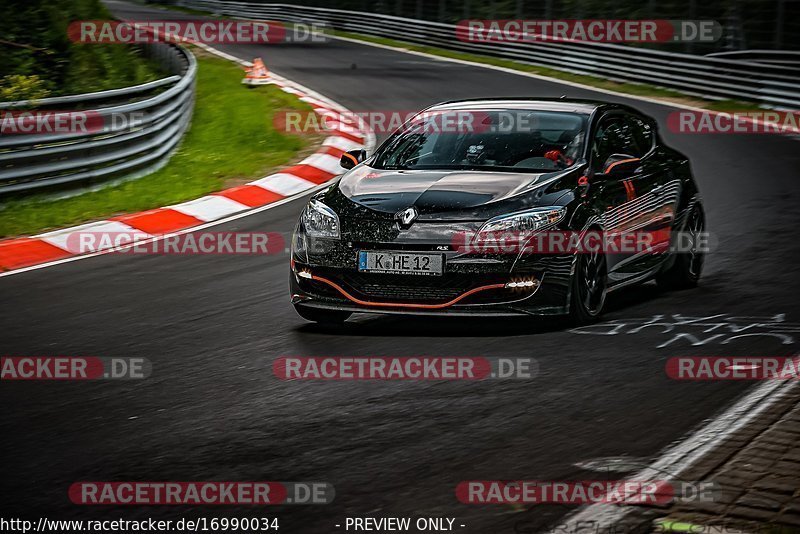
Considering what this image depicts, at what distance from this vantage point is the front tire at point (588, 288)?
835 cm

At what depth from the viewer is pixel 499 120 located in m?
9.46

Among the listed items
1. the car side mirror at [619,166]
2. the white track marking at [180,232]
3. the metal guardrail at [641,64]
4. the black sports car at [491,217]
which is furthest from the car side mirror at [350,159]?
the metal guardrail at [641,64]

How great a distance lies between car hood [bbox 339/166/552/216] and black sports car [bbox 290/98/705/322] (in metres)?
0.01

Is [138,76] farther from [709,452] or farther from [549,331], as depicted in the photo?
[709,452]

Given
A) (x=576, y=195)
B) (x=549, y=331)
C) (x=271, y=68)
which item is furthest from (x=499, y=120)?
(x=271, y=68)

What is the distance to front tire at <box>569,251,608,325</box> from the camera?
8352 mm

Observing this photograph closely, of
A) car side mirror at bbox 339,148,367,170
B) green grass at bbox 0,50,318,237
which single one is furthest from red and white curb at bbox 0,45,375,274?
car side mirror at bbox 339,148,367,170
